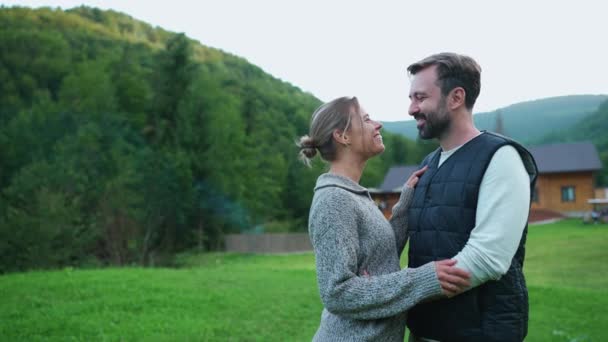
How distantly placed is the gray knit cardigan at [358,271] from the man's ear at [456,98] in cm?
59

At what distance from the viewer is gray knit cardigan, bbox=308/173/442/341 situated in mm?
2098

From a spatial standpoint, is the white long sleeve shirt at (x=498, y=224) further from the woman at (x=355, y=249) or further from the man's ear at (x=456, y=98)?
the man's ear at (x=456, y=98)

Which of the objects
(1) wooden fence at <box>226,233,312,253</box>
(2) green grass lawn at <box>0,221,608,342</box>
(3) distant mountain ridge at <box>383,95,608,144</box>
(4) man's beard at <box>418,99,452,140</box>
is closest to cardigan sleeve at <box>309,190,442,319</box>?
(4) man's beard at <box>418,99,452,140</box>

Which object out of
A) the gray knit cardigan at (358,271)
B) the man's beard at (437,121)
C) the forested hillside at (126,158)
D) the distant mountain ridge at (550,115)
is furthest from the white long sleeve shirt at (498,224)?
the distant mountain ridge at (550,115)

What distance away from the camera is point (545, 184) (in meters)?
37.7

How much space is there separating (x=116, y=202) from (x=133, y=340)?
23939 millimetres

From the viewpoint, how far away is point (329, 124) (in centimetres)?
243

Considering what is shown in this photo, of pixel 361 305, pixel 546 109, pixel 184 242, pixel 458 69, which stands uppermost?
pixel 546 109

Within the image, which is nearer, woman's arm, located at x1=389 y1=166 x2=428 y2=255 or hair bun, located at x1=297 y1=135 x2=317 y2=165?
A: hair bun, located at x1=297 y1=135 x2=317 y2=165

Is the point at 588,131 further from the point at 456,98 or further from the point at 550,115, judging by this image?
the point at 456,98

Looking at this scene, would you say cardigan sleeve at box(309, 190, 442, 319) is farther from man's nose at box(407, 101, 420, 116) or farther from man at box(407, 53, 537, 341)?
man's nose at box(407, 101, 420, 116)

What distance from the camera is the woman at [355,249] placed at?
6.86 ft

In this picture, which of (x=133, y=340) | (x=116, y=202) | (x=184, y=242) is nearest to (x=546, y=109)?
(x=184, y=242)

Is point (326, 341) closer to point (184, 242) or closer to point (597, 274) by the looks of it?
point (597, 274)
